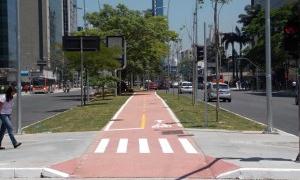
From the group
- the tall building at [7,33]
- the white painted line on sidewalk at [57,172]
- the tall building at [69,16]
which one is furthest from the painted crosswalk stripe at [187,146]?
the tall building at [69,16]

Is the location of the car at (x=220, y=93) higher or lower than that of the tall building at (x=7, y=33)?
lower

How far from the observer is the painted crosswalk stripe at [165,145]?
15.9 m

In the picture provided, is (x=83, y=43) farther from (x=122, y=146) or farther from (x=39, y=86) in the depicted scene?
(x=39, y=86)

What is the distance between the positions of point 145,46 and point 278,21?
93.2ft

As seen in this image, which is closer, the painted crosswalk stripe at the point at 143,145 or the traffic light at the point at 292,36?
the traffic light at the point at 292,36

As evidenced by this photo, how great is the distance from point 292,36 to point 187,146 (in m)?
4.51

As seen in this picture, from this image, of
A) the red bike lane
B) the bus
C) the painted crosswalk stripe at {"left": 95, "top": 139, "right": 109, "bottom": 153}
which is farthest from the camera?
the bus

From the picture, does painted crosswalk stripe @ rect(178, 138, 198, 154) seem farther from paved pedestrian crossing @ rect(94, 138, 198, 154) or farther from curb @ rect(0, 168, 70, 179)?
curb @ rect(0, 168, 70, 179)

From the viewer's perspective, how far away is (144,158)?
47.4 ft

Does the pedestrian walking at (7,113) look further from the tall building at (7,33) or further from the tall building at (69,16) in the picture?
the tall building at (69,16)

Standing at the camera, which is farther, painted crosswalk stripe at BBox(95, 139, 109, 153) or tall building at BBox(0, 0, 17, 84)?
tall building at BBox(0, 0, 17, 84)

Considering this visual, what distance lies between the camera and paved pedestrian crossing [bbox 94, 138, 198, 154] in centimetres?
1577

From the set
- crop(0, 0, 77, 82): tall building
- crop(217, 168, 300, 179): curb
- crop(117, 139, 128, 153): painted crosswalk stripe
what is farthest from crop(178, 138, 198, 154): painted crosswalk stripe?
crop(0, 0, 77, 82): tall building

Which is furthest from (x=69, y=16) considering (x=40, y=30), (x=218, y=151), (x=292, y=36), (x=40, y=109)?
(x=292, y=36)
